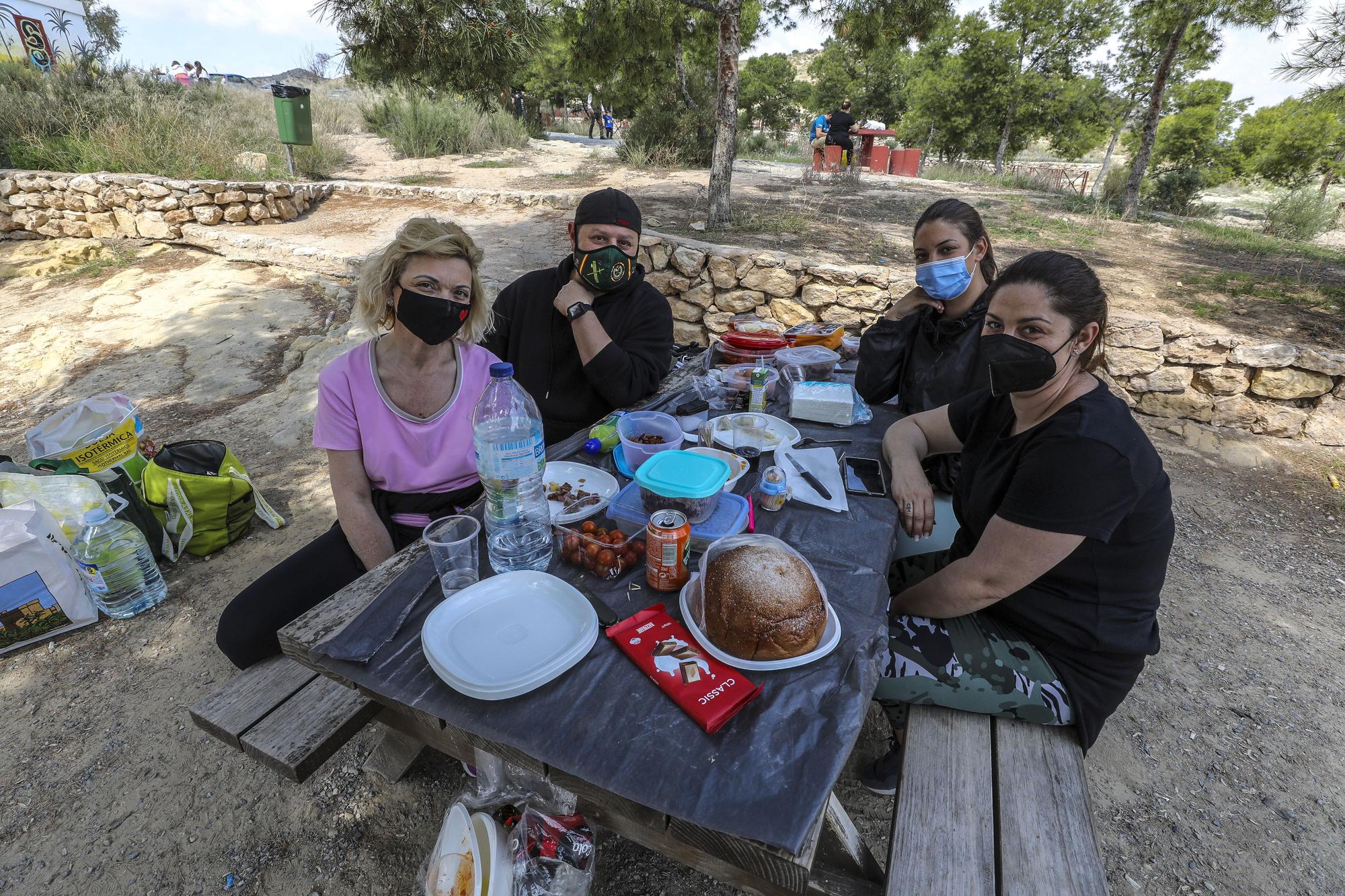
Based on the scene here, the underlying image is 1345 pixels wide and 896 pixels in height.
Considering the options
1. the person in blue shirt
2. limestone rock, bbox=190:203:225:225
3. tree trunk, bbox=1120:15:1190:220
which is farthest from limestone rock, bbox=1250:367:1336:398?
limestone rock, bbox=190:203:225:225

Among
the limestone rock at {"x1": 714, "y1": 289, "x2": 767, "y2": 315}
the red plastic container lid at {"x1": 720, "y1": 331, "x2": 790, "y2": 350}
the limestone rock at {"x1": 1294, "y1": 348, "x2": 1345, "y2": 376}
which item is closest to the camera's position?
the red plastic container lid at {"x1": 720, "y1": 331, "x2": 790, "y2": 350}

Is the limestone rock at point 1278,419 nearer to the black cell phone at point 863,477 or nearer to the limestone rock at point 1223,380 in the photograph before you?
the limestone rock at point 1223,380

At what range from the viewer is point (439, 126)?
15.1 metres

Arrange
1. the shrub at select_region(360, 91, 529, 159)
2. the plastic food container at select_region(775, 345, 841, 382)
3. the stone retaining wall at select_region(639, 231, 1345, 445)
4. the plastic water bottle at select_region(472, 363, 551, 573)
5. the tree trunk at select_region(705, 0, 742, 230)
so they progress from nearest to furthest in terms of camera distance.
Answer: the plastic water bottle at select_region(472, 363, 551, 573)
the plastic food container at select_region(775, 345, 841, 382)
the stone retaining wall at select_region(639, 231, 1345, 445)
the tree trunk at select_region(705, 0, 742, 230)
the shrub at select_region(360, 91, 529, 159)

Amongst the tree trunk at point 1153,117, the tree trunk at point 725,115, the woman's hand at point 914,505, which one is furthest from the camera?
the tree trunk at point 1153,117

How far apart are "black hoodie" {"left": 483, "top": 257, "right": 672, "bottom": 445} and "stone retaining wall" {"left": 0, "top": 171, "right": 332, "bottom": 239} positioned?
30.2 ft

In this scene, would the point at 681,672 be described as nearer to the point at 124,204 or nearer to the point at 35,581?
the point at 35,581

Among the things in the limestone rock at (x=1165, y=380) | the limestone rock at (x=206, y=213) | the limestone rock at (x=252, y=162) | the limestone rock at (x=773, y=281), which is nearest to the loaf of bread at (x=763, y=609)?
the limestone rock at (x=773, y=281)

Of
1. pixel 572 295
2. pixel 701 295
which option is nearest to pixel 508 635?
pixel 572 295

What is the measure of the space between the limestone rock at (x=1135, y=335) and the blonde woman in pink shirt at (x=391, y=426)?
5.72m

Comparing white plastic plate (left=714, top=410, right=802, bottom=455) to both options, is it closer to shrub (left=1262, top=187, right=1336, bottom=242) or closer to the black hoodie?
the black hoodie

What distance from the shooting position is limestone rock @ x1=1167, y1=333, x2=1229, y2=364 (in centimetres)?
526

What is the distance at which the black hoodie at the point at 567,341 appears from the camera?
2.94 metres

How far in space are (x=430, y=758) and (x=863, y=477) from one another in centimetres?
202
